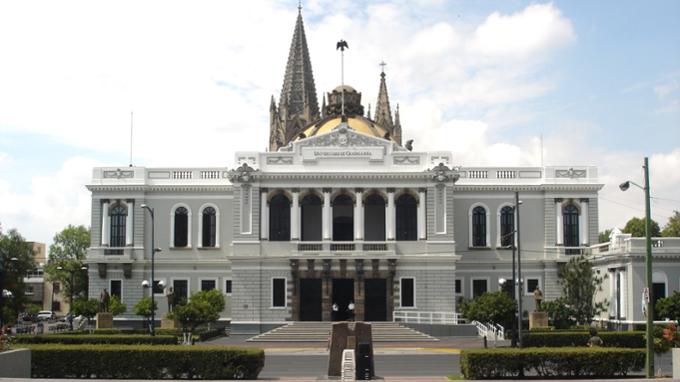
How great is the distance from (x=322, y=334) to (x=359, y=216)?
990cm

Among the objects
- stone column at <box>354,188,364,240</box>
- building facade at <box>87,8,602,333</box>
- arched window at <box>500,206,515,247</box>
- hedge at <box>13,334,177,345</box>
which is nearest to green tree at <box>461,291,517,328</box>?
building facade at <box>87,8,602,333</box>

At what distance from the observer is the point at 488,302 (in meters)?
57.4

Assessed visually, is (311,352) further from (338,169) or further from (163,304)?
(163,304)

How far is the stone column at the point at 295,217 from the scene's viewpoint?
6819cm

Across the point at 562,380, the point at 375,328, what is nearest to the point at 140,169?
the point at 375,328

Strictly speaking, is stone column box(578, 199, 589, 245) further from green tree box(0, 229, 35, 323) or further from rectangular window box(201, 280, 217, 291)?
green tree box(0, 229, 35, 323)

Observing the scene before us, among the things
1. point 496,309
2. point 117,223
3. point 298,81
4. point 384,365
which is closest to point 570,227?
point 496,309

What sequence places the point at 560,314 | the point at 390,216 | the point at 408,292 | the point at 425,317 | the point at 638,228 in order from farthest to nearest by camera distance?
1. the point at 638,228
2. the point at 390,216
3. the point at 408,292
4. the point at 425,317
5. the point at 560,314

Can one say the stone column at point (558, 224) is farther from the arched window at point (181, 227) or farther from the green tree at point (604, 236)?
the green tree at point (604, 236)

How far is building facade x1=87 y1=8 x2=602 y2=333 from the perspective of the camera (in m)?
67.7

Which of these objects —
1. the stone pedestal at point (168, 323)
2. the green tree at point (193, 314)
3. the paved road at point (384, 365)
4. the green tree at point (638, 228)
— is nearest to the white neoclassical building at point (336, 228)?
the stone pedestal at point (168, 323)

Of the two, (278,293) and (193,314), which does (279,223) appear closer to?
(278,293)

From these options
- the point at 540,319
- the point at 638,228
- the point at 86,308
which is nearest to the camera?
the point at 540,319

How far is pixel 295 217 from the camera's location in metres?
68.2
